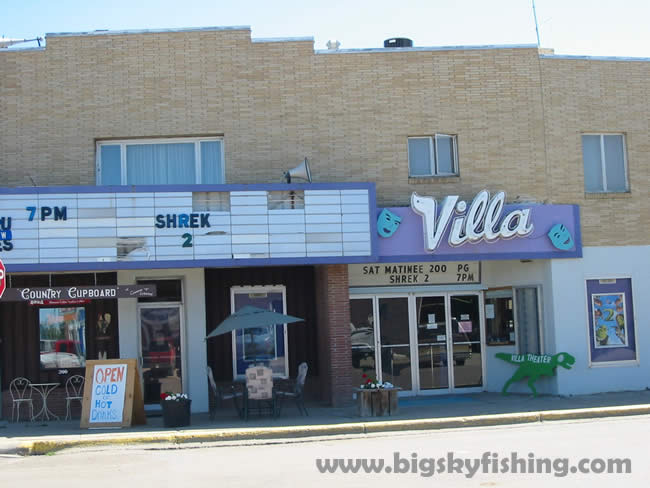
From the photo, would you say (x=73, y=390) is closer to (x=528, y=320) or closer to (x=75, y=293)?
(x=75, y=293)

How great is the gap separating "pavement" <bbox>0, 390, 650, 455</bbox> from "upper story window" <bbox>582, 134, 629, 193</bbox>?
4806mm

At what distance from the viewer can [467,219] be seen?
18.1 metres

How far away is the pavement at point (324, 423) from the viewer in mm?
14531

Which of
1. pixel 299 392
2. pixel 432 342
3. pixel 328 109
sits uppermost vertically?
pixel 328 109

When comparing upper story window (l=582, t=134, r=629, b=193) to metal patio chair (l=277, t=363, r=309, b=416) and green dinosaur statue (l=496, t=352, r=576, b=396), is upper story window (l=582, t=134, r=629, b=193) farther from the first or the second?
metal patio chair (l=277, t=363, r=309, b=416)

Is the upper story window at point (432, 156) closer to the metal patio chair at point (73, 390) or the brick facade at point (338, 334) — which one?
the brick facade at point (338, 334)

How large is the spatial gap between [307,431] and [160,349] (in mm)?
5605

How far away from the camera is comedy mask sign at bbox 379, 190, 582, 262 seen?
17969 millimetres

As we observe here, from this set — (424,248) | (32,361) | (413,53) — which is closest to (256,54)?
(413,53)

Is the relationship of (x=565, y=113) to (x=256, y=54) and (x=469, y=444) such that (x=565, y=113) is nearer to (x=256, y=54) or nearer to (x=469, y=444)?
(x=256, y=54)

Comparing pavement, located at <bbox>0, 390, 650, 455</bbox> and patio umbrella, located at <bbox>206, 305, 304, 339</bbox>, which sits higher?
patio umbrella, located at <bbox>206, 305, 304, 339</bbox>

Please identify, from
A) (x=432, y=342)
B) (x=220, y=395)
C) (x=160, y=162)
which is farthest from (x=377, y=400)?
(x=160, y=162)

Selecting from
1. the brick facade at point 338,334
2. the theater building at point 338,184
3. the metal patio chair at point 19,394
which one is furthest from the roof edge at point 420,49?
the metal patio chair at point 19,394

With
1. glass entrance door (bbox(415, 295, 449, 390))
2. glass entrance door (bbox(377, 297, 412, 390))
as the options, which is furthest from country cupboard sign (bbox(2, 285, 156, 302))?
glass entrance door (bbox(415, 295, 449, 390))
